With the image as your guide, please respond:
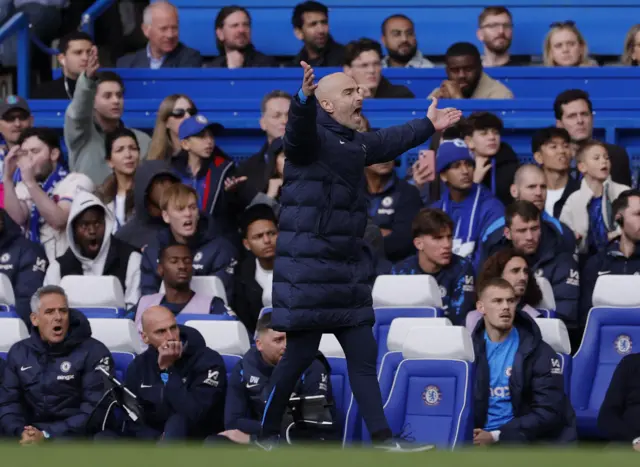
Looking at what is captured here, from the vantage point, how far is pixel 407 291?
9.87 m

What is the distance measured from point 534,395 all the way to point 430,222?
1615mm

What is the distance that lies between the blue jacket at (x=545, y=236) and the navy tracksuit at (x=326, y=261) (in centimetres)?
286

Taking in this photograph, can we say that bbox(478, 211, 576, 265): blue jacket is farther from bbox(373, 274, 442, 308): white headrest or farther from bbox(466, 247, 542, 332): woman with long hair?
bbox(373, 274, 442, 308): white headrest

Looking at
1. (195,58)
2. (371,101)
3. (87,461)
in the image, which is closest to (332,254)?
(87,461)

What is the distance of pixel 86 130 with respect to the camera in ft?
40.2

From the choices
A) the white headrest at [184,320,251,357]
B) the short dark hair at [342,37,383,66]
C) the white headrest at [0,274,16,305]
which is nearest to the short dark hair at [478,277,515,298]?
the white headrest at [184,320,251,357]

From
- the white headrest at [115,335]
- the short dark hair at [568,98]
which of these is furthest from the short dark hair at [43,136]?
the short dark hair at [568,98]

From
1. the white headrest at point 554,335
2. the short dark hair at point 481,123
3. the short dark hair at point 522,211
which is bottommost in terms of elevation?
the white headrest at point 554,335

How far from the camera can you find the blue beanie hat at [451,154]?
36.2 ft

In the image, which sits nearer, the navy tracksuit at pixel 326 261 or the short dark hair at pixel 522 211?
the navy tracksuit at pixel 326 261

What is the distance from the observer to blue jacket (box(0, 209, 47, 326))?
11.1 metres

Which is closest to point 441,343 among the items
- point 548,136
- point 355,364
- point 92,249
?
point 355,364

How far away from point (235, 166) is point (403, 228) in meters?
1.45

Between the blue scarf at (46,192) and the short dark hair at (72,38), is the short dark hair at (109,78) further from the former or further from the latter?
the blue scarf at (46,192)
